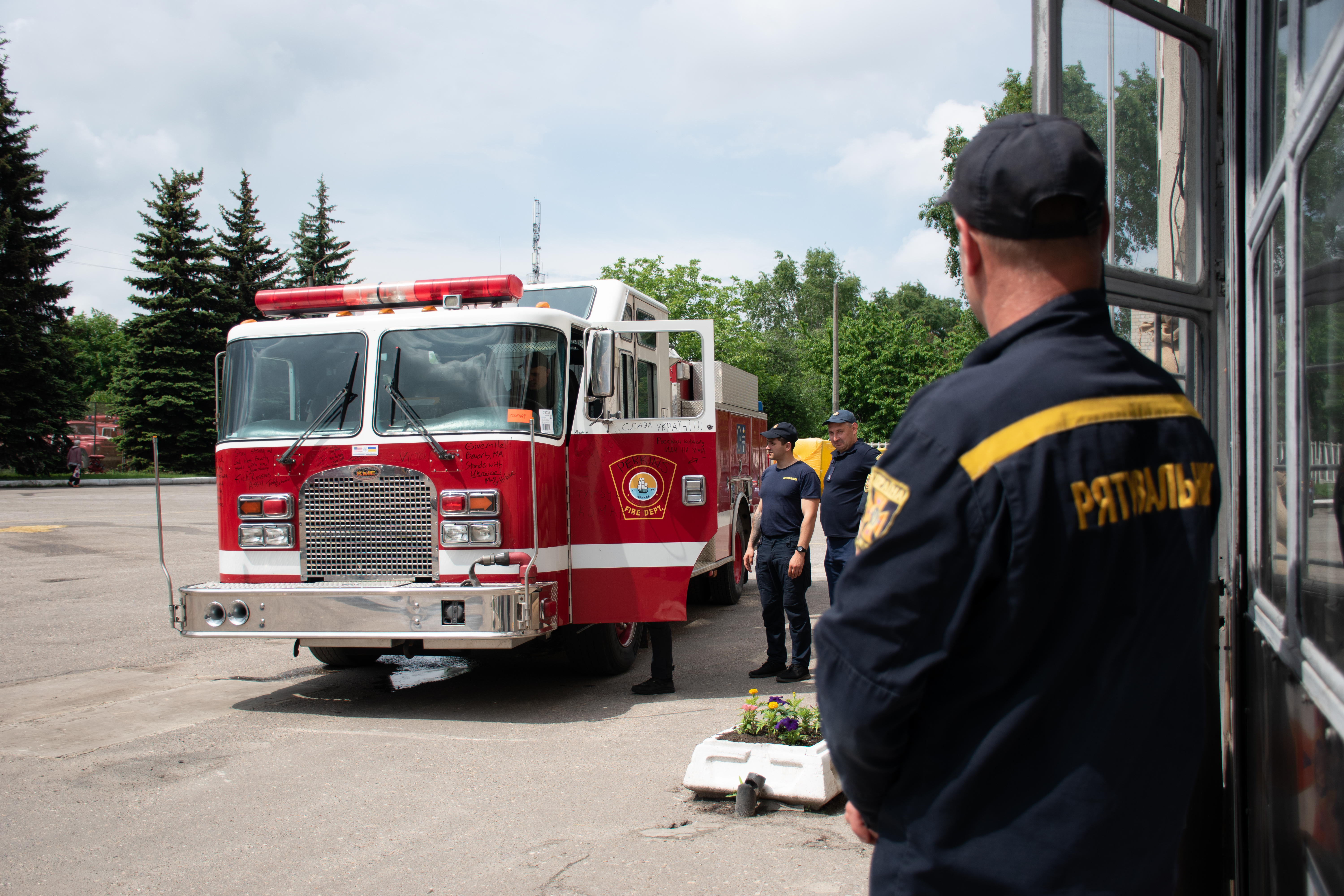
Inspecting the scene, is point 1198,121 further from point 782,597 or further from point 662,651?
point 782,597

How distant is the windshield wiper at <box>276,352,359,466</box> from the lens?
22.0 feet

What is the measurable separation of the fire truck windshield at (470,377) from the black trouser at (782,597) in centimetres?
198

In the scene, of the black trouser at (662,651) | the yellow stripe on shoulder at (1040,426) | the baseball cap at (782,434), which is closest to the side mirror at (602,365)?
the baseball cap at (782,434)

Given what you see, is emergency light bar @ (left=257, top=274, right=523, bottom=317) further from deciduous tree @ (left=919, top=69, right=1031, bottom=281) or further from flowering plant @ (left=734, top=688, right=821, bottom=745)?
deciduous tree @ (left=919, top=69, right=1031, bottom=281)

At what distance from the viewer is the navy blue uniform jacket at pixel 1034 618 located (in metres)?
1.34

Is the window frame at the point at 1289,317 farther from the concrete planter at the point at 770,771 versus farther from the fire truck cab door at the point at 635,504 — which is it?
the fire truck cab door at the point at 635,504

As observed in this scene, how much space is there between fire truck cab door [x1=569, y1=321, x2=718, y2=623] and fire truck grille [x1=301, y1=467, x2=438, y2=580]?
105 cm

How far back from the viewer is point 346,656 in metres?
8.35

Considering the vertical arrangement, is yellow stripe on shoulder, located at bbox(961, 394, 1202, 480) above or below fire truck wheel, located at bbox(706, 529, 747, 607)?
above

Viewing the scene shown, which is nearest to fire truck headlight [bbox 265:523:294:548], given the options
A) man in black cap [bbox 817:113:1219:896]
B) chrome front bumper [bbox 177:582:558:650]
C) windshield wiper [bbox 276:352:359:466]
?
chrome front bumper [bbox 177:582:558:650]

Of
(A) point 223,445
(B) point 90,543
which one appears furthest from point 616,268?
(A) point 223,445

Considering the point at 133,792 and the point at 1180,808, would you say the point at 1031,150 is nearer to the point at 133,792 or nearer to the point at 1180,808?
the point at 1180,808

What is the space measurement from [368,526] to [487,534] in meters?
0.85

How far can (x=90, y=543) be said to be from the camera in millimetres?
17344
